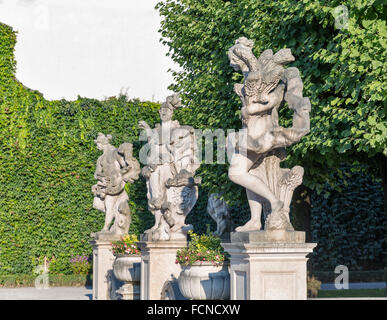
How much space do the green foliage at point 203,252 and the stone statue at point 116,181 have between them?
14.0 feet

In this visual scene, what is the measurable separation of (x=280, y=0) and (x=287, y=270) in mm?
6403

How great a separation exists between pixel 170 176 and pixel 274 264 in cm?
478

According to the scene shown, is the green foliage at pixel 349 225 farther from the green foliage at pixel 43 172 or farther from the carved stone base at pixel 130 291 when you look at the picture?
the carved stone base at pixel 130 291

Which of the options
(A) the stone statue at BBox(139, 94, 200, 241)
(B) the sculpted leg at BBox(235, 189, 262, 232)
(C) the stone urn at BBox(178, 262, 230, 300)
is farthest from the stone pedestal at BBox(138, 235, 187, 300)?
(B) the sculpted leg at BBox(235, 189, 262, 232)

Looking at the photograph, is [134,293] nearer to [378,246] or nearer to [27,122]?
[27,122]

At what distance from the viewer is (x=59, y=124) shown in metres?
17.9

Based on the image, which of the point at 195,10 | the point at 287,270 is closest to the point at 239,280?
the point at 287,270

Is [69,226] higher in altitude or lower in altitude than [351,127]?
lower

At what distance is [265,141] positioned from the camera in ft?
22.4

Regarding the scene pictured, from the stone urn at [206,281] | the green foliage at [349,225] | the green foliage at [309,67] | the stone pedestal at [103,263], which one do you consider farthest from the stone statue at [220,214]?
the green foliage at [349,225]

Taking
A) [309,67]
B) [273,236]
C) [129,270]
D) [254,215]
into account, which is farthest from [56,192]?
[273,236]

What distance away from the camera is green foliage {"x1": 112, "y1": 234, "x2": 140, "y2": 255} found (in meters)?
12.0

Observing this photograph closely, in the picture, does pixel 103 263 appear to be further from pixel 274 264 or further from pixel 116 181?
pixel 274 264

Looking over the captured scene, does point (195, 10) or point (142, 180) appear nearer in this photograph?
point (195, 10)
